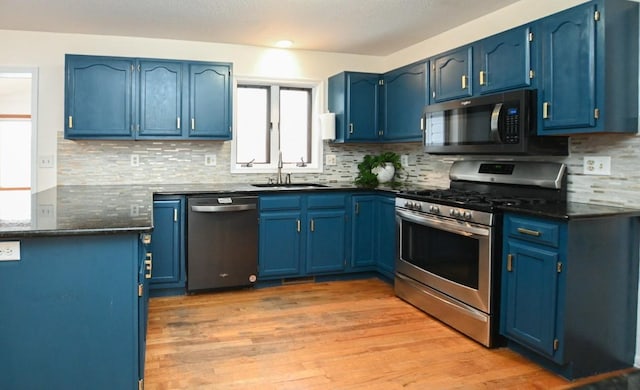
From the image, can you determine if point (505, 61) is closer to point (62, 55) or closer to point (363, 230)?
point (363, 230)

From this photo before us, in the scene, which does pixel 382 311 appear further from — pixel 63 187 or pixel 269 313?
pixel 63 187

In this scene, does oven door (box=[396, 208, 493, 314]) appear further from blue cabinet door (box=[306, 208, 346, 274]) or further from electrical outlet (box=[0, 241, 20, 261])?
electrical outlet (box=[0, 241, 20, 261])

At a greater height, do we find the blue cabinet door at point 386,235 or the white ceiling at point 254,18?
the white ceiling at point 254,18

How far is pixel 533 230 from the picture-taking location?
261 cm

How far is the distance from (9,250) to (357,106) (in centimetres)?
337

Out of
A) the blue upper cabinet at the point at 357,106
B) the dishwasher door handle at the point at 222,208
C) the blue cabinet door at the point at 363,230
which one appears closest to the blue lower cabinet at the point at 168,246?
the dishwasher door handle at the point at 222,208

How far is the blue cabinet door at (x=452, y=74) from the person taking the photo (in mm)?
3480

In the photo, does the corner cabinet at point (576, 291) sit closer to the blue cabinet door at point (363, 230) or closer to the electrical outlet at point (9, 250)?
the blue cabinet door at point (363, 230)

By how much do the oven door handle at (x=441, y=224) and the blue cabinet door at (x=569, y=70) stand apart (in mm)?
708

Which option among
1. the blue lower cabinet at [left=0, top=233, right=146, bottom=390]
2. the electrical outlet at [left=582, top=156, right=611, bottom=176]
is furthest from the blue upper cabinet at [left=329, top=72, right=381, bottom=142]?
the blue lower cabinet at [left=0, top=233, right=146, bottom=390]

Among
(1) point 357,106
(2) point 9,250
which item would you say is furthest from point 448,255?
(2) point 9,250

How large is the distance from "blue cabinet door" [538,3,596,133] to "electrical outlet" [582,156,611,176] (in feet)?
1.09

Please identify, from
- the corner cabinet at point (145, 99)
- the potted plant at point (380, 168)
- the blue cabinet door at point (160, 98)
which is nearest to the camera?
the corner cabinet at point (145, 99)

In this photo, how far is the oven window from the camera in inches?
119
